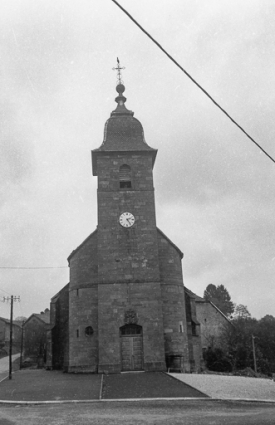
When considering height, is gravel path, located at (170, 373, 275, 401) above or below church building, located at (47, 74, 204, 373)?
below

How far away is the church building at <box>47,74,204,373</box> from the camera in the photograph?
25.7 m

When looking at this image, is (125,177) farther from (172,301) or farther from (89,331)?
(89,331)

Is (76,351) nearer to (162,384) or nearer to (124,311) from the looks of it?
(124,311)

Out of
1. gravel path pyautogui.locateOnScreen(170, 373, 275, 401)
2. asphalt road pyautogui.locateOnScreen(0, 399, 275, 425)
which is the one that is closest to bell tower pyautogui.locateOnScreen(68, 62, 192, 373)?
Result: gravel path pyautogui.locateOnScreen(170, 373, 275, 401)

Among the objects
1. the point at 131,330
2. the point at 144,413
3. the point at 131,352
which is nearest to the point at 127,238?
the point at 131,330

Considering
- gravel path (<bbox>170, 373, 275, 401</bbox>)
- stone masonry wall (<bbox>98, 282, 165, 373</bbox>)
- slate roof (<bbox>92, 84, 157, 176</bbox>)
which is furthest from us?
slate roof (<bbox>92, 84, 157, 176</bbox>)

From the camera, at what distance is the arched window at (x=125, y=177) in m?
29.0

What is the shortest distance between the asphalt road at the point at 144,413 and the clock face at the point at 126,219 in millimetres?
14104

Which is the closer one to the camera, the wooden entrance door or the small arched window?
the wooden entrance door

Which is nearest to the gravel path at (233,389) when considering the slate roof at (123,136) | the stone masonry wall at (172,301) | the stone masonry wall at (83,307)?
the stone masonry wall at (172,301)

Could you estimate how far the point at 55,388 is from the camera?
18.7 metres

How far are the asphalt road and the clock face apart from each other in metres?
14.1

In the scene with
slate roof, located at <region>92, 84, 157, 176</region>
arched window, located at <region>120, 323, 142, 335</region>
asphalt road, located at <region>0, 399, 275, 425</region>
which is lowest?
asphalt road, located at <region>0, 399, 275, 425</region>

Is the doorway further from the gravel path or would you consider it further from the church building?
the gravel path
